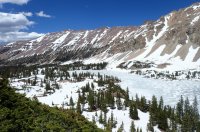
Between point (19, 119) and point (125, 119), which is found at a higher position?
point (19, 119)

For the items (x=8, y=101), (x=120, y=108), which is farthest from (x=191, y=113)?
(x=8, y=101)

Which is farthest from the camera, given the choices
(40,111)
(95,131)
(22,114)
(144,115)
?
(144,115)

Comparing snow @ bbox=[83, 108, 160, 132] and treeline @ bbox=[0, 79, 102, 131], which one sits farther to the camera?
snow @ bbox=[83, 108, 160, 132]

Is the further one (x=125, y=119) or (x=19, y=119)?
(x=125, y=119)

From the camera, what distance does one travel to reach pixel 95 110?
193250 millimetres

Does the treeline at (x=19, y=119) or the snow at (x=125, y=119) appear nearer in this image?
the treeline at (x=19, y=119)

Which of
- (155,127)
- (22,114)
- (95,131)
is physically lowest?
(155,127)

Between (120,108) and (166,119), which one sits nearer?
(166,119)

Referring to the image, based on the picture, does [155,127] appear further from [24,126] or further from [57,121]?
[24,126]

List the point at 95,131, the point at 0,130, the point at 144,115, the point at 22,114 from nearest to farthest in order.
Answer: the point at 0,130, the point at 22,114, the point at 95,131, the point at 144,115

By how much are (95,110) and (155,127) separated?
41.0 m

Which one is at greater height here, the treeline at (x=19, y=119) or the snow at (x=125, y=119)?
the treeline at (x=19, y=119)

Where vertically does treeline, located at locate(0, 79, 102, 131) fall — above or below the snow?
above

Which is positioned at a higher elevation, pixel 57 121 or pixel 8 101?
pixel 8 101
